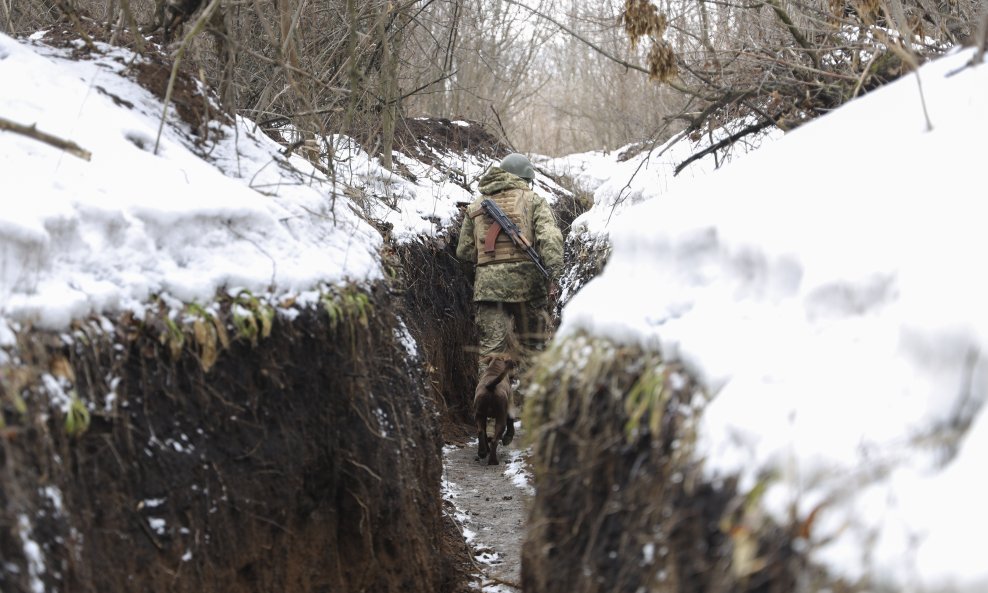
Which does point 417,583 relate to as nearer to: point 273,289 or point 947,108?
point 273,289

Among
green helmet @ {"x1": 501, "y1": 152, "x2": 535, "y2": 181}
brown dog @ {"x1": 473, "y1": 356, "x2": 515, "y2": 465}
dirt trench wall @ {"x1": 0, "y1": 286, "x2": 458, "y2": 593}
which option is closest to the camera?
dirt trench wall @ {"x1": 0, "y1": 286, "x2": 458, "y2": 593}

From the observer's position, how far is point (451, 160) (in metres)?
13.1

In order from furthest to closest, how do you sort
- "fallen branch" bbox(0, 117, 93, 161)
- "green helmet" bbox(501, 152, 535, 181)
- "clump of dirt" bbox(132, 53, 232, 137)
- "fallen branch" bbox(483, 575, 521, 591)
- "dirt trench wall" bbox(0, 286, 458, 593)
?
"green helmet" bbox(501, 152, 535, 181), "fallen branch" bbox(483, 575, 521, 591), "clump of dirt" bbox(132, 53, 232, 137), "fallen branch" bbox(0, 117, 93, 161), "dirt trench wall" bbox(0, 286, 458, 593)

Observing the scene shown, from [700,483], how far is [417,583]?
2.75 metres

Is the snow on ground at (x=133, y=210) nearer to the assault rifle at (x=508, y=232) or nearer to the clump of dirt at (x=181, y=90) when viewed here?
the clump of dirt at (x=181, y=90)

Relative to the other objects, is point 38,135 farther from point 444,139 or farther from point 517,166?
point 444,139

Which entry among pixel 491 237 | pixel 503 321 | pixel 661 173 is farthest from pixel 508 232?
pixel 661 173

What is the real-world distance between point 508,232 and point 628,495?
513 centimetres

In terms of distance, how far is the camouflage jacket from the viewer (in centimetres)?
766

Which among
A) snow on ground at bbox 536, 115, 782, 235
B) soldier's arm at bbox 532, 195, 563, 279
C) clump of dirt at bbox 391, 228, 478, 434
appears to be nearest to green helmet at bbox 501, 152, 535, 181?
soldier's arm at bbox 532, 195, 563, 279

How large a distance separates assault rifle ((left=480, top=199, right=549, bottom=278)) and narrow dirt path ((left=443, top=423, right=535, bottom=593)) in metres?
1.69

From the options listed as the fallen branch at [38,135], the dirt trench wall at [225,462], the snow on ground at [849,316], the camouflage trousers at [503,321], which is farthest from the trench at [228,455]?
the camouflage trousers at [503,321]

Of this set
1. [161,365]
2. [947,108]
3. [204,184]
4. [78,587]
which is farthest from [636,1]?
[78,587]

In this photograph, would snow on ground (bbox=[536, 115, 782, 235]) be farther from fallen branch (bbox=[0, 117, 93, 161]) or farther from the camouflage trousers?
fallen branch (bbox=[0, 117, 93, 161])
